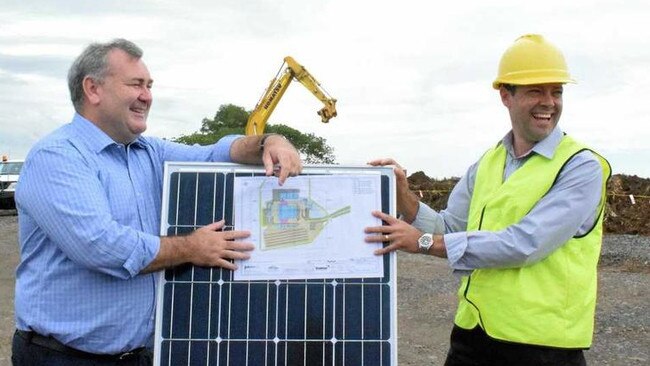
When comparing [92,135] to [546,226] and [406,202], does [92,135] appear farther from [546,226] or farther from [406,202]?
[546,226]

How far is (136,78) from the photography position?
13.0 feet

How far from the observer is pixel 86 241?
3549 millimetres

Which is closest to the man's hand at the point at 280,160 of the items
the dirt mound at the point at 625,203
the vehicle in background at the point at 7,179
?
the dirt mound at the point at 625,203

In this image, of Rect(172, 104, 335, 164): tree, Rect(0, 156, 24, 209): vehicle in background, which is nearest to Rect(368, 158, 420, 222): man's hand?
Rect(0, 156, 24, 209): vehicle in background

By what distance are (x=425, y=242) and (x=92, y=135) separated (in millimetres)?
1844

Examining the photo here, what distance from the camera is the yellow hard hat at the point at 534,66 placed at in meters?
4.10

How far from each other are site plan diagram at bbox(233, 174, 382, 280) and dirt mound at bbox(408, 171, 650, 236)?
24.2 metres

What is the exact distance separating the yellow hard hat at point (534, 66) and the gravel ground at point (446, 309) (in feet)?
20.0

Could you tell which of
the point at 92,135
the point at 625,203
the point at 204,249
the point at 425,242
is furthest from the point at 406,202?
the point at 625,203

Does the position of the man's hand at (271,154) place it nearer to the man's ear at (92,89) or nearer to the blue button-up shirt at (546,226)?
the man's ear at (92,89)

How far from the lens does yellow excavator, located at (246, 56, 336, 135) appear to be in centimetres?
2992

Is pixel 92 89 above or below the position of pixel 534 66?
below

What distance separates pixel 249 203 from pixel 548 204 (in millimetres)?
1529

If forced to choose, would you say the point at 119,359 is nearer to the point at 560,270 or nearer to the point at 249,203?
the point at 249,203
